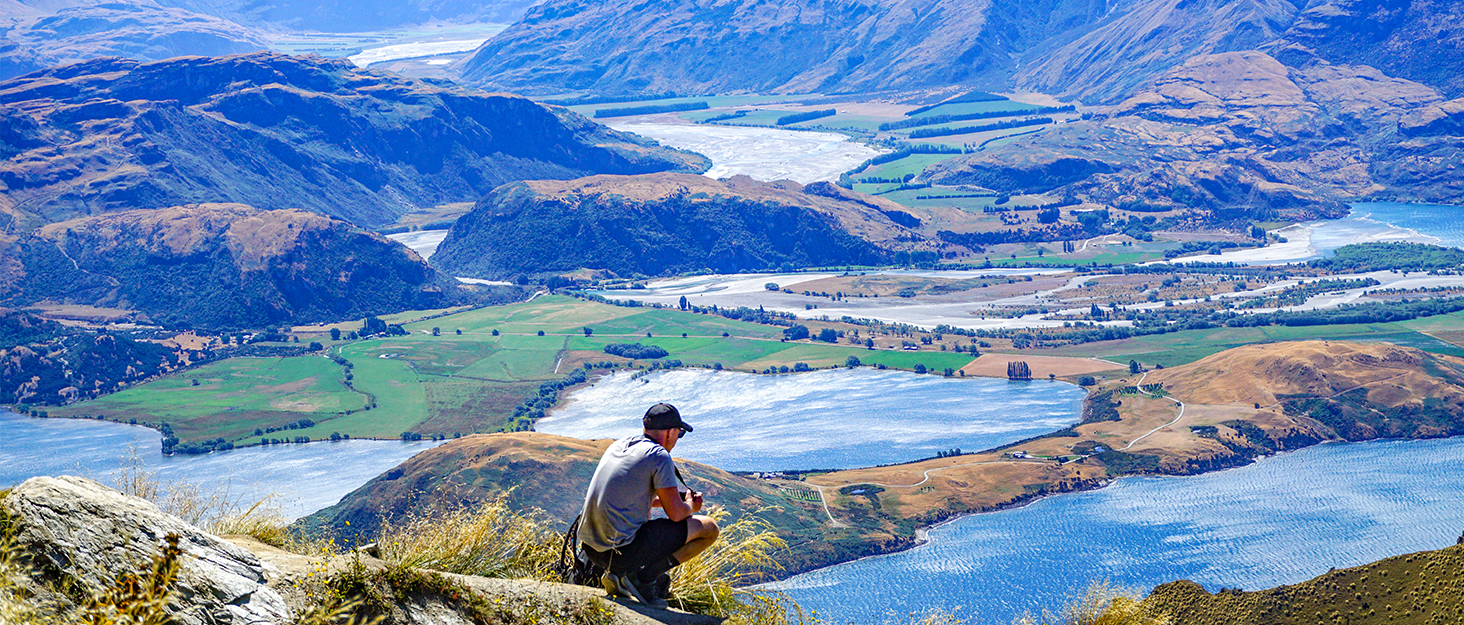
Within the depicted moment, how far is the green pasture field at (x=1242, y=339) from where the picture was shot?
365ft

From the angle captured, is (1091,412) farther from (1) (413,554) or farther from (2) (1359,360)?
(1) (413,554)

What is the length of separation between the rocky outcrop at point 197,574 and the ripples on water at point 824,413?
75006 mm

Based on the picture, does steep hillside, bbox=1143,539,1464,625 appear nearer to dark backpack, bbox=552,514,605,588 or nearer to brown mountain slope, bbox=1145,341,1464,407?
dark backpack, bbox=552,514,605,588

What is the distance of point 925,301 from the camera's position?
146750mm

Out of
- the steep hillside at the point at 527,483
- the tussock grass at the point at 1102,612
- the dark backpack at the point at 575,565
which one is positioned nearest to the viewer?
the dark backpack at the point at 575,565

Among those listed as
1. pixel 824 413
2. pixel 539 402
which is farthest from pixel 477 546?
pixel 539 402

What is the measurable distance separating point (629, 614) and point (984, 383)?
335 feet

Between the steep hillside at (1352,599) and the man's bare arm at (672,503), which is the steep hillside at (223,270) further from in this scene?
the man's bare arm at (672,503)

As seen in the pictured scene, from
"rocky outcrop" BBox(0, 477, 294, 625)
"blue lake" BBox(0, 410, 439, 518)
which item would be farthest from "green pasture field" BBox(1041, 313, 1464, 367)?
"rocky outcrop" BBox(0, 477, 294, 625)

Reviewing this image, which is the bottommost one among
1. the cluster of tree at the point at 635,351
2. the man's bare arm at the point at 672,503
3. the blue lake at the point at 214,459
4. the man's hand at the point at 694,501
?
the blue lake at the point at 214,459


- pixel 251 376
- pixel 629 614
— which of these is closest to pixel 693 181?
pixel 251 376

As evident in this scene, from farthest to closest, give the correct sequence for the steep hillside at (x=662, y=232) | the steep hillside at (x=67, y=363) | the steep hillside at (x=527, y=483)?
the steep hillside at (x=662, y=232), the steep hillside at (x=67, y=363), the steep hillside at (x=527, y=483)

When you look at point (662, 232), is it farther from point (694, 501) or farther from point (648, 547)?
point (648, 547)

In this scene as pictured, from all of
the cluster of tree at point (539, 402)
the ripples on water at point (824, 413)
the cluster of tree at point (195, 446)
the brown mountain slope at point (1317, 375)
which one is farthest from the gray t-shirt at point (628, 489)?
the cluster of tree at point (195, 446)
